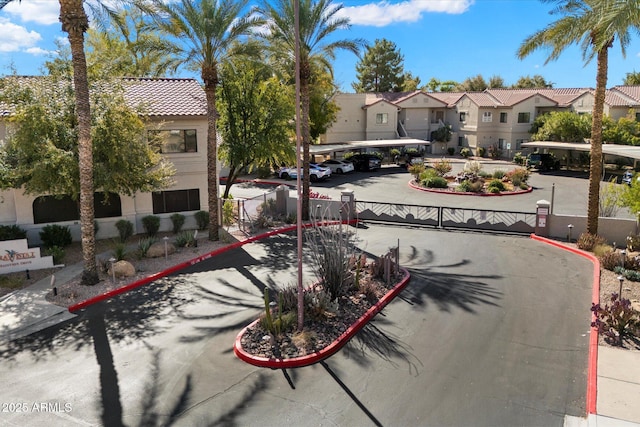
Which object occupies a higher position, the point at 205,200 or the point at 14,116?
the point at 14,116

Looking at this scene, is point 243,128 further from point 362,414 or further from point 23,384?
point 362,414

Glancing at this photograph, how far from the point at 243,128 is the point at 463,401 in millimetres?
20100

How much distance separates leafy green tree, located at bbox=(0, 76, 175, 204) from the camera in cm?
1628

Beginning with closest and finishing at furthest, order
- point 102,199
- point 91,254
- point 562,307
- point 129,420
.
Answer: point 129,420
point 562,307
point 91,254
point 102,199

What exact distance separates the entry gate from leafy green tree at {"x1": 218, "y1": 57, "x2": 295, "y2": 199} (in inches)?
226

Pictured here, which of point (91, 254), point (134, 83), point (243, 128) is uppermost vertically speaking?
point (134, 83)

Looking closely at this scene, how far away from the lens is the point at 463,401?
8.73 meters

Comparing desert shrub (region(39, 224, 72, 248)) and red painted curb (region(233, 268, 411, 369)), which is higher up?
desert shrub (region(39, 224, 72, 248))

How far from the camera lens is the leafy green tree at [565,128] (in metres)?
45.4

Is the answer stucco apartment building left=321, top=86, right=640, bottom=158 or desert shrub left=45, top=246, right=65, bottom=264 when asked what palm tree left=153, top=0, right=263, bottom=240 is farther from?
stucco apartment building left=321, top=86, right=640, bottom=158

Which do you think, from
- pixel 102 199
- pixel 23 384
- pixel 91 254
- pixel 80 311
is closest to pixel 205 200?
pixel 102 199

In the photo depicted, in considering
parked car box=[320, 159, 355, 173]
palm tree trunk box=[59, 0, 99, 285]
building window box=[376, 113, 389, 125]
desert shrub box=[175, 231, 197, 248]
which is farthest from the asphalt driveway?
building window box=[376, 113, 389, 125]

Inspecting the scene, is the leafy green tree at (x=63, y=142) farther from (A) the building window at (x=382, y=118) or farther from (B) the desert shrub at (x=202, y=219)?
(A) the building window at (x=382, y=118)

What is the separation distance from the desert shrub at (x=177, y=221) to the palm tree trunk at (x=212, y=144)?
89.6 inches
